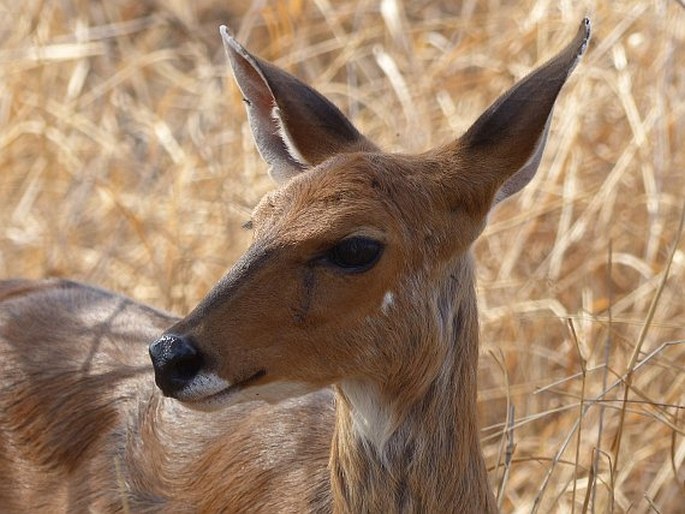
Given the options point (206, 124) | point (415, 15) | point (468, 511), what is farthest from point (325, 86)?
point (468, 511)

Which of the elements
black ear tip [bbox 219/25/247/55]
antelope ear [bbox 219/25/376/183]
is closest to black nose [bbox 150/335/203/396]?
antelope ear [bbox 219/25/376/183]

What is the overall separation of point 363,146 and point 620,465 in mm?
2206

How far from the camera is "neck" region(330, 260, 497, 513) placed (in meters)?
3.36

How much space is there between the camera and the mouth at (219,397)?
9.83 ft

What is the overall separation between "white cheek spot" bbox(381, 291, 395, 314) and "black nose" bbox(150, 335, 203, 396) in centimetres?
45

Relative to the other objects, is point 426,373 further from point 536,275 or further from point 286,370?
point 536,275

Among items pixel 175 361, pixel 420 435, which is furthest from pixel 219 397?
pixel 420 435

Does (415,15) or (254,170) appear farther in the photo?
(415,15)

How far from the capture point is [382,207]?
126 inches

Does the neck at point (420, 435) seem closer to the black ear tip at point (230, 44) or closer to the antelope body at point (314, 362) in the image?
the antelope body at point (314, 362)

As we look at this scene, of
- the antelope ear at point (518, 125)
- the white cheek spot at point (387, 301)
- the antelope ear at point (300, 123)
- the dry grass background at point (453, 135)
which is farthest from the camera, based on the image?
the dry grass background at point (453, 135)

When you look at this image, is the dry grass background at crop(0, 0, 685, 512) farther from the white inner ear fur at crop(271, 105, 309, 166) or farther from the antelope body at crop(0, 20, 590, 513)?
the white inner ear fur at crop(271, 105, 309, 166)

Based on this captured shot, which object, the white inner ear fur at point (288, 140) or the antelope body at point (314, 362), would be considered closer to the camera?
the antelope body at point (314, 362)

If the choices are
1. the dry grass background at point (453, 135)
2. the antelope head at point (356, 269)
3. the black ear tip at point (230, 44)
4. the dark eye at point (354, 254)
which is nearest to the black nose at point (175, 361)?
the antelope head at point (356, 269)
